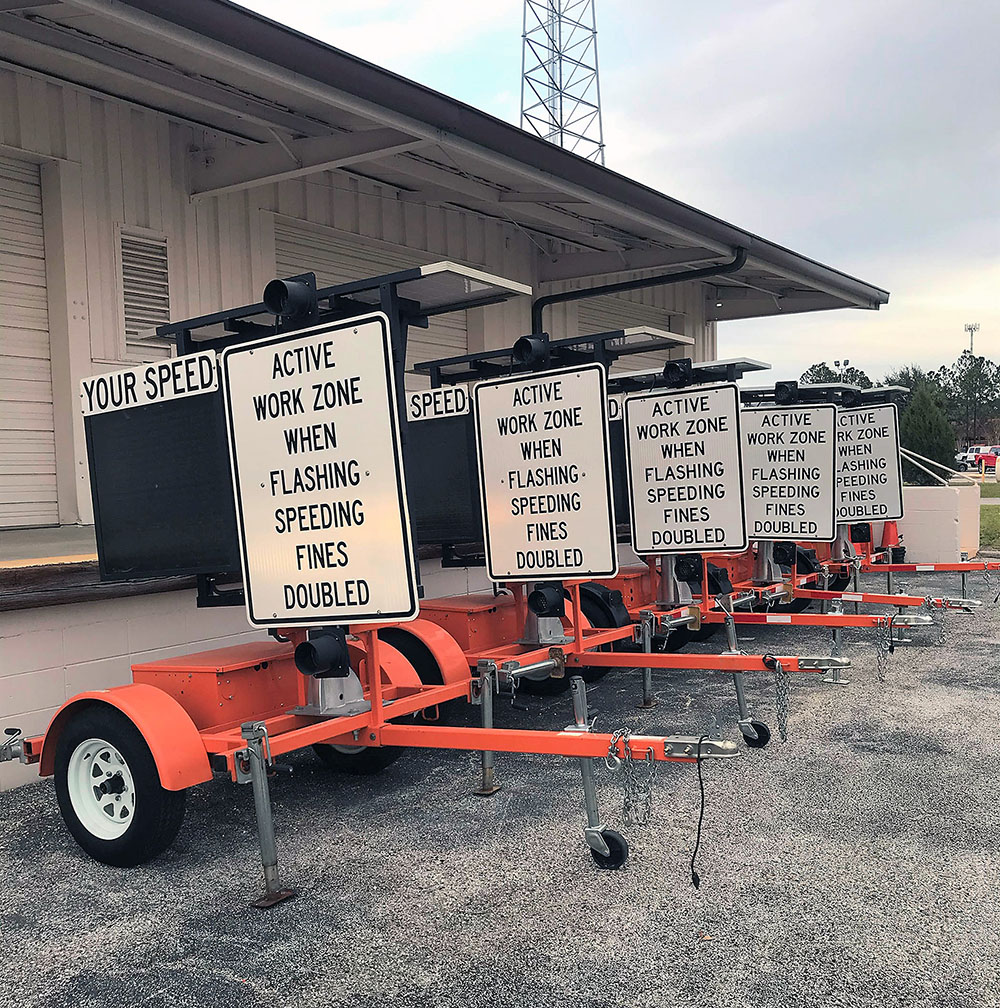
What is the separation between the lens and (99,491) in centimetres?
516

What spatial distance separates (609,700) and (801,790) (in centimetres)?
248

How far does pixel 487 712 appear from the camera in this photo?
5.34m

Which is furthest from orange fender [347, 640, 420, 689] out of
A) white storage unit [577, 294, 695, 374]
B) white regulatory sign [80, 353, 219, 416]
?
white storage unit [577, 294, 695, 374]

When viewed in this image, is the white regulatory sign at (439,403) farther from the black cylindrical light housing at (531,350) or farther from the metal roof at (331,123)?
the metal roof at (331,123)

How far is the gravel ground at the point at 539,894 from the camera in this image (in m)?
3.20

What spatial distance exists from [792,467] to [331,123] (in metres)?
4.85

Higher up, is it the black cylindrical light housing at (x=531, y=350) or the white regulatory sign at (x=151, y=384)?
the black cylindrical light housing at (x=531, y=350)

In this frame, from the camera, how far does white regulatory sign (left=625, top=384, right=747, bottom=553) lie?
22.7 feet

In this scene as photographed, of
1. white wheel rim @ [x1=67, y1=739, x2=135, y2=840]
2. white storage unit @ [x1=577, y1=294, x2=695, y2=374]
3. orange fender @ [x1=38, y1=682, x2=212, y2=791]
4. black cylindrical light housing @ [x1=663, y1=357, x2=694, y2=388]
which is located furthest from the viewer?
white storage unit @ [x1=577, y1=294, x2=695, y2=374]

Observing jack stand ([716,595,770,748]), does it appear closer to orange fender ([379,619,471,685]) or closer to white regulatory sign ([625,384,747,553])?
white regulatory sign ([625,384,747,553])

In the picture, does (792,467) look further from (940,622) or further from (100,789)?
(100,789)

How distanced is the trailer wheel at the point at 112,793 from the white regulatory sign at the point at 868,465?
27.6 ft

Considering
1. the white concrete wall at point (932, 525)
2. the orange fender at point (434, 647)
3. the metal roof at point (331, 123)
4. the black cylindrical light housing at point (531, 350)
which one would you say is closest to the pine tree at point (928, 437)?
the white concrete wall at point (932, 525)

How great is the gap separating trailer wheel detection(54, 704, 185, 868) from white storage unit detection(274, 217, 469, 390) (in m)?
5.01
